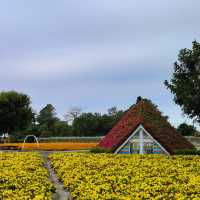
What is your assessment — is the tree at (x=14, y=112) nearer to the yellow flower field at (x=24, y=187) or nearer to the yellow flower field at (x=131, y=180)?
the yellow flower field at (x=131, y=180)

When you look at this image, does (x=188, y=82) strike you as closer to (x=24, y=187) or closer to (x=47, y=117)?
(x=24, y=187)

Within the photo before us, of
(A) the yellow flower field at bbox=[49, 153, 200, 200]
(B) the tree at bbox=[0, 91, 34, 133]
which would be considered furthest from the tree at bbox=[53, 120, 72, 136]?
(A) the yellow flower field at bbox=[49, 153, 200, 200]

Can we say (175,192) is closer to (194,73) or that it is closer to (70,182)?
(70,182)

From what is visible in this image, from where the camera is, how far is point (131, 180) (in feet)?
69.2

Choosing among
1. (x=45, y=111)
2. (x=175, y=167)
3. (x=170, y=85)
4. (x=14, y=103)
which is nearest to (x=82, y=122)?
(x=14, y=103)

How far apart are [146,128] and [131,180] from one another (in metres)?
19.3

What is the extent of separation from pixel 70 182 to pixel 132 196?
5.36 meters

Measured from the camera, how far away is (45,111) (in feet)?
398

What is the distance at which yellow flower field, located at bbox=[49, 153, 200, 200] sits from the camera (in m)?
16.9

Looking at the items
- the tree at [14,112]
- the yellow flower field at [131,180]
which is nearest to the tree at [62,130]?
the tree at [14,112]

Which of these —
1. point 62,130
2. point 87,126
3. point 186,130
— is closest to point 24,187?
point 186,130

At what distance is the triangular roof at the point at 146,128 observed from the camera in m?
40.1

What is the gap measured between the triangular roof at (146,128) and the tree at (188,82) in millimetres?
2572

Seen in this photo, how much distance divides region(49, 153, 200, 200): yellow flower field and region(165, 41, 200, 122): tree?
31.8ft
